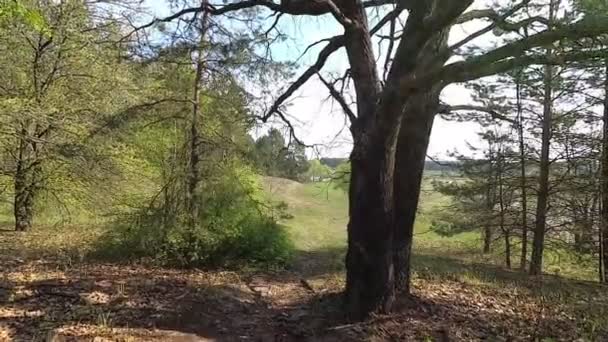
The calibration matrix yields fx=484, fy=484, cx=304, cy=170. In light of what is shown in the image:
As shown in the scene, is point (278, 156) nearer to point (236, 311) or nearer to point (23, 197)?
point (236, 311)

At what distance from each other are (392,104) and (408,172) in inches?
59.4

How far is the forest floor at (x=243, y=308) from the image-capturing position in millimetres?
5422

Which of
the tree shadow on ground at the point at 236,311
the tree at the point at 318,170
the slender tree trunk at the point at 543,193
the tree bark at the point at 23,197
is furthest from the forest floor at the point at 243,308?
the tree bark at the point at 23,197

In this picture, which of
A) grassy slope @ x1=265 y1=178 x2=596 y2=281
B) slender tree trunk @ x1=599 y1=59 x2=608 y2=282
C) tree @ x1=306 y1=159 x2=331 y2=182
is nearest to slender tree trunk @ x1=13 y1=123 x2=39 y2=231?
grassy slope @ x1=265 y1=178 x2=596 y2=281

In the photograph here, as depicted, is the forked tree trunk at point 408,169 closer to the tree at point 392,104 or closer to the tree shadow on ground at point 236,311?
the tree at point 392,104

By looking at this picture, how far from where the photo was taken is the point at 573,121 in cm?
1262

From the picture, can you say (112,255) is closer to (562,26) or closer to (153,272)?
(153,272)

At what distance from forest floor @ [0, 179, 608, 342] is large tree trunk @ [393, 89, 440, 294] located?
0.54 metres

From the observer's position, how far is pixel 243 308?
6.80 m

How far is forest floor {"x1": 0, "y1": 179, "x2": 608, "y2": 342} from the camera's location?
5422 millimetres

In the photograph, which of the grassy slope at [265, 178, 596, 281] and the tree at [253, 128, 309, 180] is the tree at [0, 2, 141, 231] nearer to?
the tree at [253, 128, 309, 180]

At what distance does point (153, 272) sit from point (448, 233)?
10.0 metres

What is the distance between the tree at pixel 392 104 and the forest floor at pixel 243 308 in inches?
22.9

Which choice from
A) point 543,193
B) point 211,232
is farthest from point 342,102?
point 543,193
